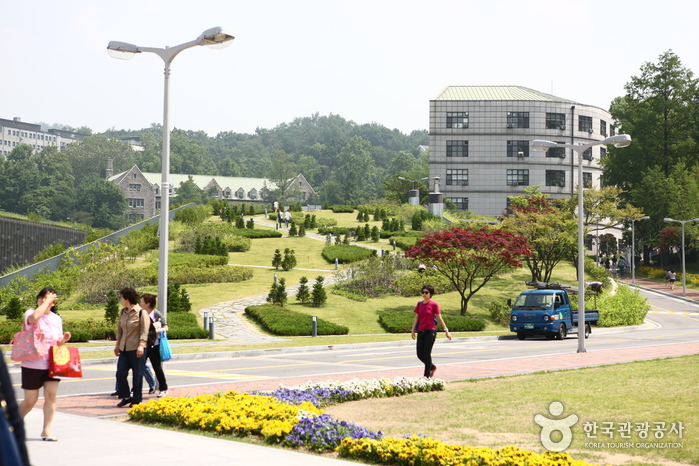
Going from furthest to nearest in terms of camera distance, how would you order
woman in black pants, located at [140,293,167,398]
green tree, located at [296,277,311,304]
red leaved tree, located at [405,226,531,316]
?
red leaved tree, located at [405,226,531,316], green tree, located at [296,277,311,304], woman in black pants, located at [140,293,167,398]

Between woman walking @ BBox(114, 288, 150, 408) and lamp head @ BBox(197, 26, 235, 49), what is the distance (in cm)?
525

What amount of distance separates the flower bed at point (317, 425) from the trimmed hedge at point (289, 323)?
15.2m

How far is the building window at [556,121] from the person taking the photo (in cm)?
8150

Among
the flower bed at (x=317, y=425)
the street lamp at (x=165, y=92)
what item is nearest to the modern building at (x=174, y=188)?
the street lamp at (x=165, y=92)

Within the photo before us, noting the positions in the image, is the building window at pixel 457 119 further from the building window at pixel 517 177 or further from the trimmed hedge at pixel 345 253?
the trimmed hedge at pixel 345 253

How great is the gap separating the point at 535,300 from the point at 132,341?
2082cm

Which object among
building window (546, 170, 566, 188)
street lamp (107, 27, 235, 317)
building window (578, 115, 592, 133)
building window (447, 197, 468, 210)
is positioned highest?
building window (578, 115, 592, 133)

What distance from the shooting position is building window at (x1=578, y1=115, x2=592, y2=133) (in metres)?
82.4

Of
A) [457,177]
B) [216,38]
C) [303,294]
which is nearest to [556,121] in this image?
[457,177]

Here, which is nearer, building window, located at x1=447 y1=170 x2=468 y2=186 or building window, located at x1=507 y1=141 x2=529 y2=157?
building window, located at x1=507 y1=141 x2=529 y2=157

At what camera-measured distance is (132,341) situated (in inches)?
430

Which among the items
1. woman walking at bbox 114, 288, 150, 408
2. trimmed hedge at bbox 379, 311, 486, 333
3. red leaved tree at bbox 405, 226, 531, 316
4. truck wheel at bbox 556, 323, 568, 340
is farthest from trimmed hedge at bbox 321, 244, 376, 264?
woman walking at bbox 114, 288, 150, 408

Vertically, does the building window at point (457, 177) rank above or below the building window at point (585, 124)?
below

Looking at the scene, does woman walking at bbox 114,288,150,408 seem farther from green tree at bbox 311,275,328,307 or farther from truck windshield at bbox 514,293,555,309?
green tree at bbox 311,275,328,307
